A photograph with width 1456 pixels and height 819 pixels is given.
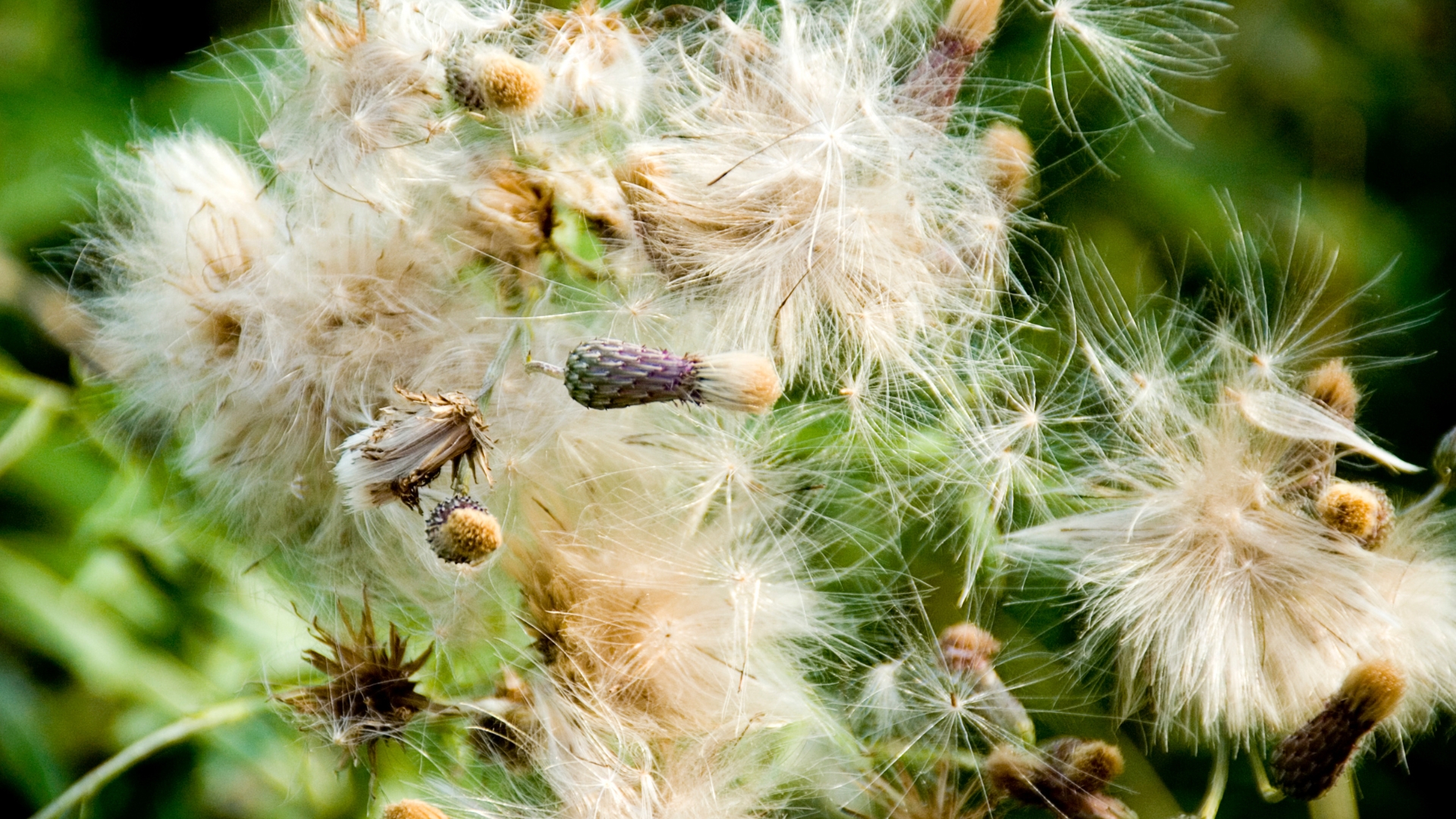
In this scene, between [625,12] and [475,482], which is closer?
[475,482]

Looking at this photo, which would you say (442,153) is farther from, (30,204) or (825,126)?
(30,204)

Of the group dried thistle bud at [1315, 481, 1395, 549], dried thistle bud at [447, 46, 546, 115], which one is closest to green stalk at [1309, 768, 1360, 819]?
dried thistle bud at [1315, 481, 1395, 549]

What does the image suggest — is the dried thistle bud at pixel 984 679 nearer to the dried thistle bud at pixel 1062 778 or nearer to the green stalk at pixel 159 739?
the dried thistle bud at pixel 1062 778

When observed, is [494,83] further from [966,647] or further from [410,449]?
[966,647]

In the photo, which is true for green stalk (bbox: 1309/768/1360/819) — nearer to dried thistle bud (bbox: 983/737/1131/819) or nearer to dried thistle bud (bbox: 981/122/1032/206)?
dried thistle bud (bbox: 983/737/1131/819)

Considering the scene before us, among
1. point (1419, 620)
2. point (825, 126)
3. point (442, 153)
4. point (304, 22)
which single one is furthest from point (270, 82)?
point (1419, 620)

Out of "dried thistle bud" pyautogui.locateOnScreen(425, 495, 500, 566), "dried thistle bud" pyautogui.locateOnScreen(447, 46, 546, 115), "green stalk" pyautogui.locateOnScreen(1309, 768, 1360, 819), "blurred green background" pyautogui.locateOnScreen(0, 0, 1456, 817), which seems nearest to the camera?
"dried thistle bud" pyautogui.locateOnScreen(425, 495, 500, 566)

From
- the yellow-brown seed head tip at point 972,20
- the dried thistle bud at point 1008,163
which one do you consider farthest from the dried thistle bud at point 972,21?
the dried thistle bud at point 1008,163
